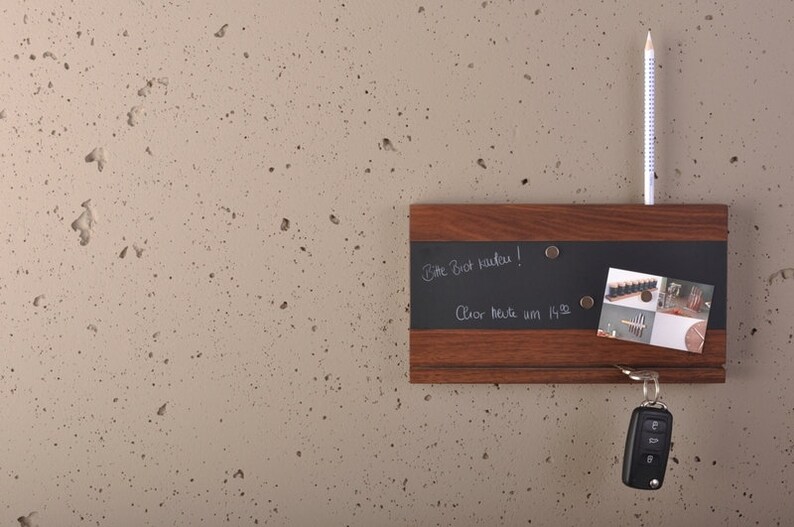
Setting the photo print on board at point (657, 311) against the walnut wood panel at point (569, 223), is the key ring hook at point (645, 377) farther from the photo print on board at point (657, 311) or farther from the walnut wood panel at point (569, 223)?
the walnut wood panel at point (569, 223)

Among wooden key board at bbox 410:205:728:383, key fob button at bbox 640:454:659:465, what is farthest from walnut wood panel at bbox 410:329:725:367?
key fob button at bbox 640:454:659:465

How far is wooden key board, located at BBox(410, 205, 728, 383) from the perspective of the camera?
98 centimetres

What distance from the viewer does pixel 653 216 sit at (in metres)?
0.98

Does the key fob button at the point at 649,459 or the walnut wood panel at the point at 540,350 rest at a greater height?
the walnut wood panel at the point at 540,350

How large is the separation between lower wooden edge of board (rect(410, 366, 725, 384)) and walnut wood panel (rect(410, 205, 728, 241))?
0.18 m

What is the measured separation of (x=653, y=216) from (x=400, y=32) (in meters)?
0.43

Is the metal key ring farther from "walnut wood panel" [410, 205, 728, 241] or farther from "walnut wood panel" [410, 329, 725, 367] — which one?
"walnut wood panel" [410, 205, 728, 241]

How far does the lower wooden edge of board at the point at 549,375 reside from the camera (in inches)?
38.5

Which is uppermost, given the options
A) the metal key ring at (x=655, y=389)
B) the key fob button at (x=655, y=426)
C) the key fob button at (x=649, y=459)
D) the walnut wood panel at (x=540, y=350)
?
the walnut wood panel at (x=540, y=350)

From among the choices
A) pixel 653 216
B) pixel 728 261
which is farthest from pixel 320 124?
pixel 728 261

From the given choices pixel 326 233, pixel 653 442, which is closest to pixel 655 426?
pixel 653 442

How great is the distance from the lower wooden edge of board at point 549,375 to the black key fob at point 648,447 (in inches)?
2.1

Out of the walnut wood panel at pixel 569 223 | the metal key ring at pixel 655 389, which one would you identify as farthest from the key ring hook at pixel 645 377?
the walnut wood panel at pixel 569 223

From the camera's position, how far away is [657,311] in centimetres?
98
